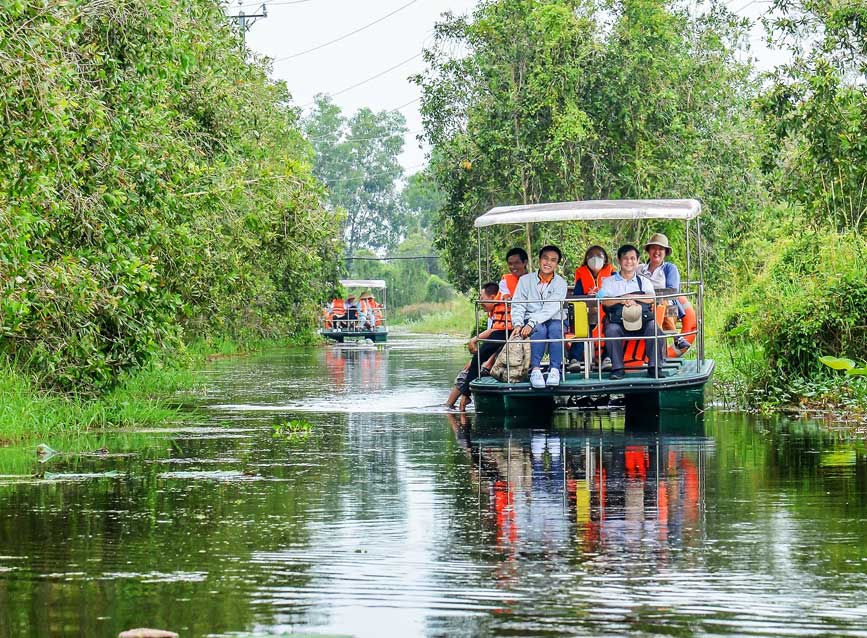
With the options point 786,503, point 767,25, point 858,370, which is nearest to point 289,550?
point 786,503

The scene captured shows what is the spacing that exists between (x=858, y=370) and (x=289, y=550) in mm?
10811

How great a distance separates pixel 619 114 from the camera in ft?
119

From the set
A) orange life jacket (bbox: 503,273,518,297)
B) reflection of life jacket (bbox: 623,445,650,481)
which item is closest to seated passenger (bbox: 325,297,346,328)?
orange life jacket (bbox: 503,273,518,297)

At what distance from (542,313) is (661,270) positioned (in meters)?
2.01

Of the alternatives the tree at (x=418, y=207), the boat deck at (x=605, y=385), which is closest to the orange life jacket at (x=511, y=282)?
the boat deck at (x=605, y=385)

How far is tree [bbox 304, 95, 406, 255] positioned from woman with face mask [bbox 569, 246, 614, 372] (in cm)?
10450

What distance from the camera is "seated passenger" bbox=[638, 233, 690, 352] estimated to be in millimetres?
18297

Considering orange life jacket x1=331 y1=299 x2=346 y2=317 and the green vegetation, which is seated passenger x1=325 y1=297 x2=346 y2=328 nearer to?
orange life jacket x1=331 y1=299 x2=346 y2=317

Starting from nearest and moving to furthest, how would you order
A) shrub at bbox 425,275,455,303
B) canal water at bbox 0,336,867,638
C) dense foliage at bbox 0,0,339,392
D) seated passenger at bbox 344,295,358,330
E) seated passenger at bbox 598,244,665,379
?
canal water at bbox 0,336,867,638 → dense foliage at bbox 0,0,339,392 → seated passenger at bbox 598,244,665,379 → seated passenger at bbox 344,295,358,330 → shrub at bbox 425,275,455,303

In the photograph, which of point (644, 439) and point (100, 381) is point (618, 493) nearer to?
point (644, 439)

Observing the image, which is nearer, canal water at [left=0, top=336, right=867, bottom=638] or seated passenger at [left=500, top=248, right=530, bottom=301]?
canal water at [left=0, top=336, right=867, bottom=638]

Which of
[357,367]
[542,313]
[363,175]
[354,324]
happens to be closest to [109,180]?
[542,313]

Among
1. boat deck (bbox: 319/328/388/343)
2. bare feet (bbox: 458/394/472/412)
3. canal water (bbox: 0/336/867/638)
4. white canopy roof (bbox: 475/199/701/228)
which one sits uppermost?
white canopy roof (bbox: 475/199/701/228)

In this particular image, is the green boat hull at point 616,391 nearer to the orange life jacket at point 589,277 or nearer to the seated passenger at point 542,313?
the seated passenger at point 542,313
